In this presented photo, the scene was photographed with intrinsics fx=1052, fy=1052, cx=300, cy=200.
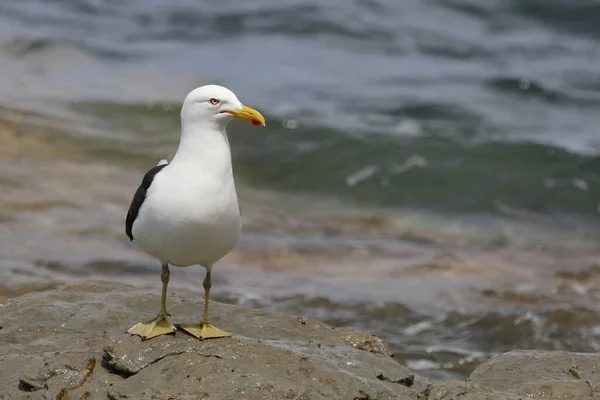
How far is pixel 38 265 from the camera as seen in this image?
972 cm

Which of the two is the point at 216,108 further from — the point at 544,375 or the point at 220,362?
the point at 544,375

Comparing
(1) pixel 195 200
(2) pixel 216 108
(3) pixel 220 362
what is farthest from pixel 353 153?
(3) pixel 220 362

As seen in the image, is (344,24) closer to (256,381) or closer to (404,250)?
(404,250)

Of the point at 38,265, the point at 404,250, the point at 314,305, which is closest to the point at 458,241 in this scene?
the point at 404,250

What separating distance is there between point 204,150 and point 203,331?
914 mm

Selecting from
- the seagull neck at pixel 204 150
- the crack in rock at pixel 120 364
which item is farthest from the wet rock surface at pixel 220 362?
the seagull neck at pixel 204 150

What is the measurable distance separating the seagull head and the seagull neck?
6cm

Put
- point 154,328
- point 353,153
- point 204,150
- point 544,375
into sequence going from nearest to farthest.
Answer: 1. point 204,150
2. point 154,328
3. point 544,375
4. point 353,153

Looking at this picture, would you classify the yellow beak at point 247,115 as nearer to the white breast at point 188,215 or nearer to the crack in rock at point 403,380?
the white breast at point 188,215

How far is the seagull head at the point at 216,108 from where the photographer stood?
5145 millimetres

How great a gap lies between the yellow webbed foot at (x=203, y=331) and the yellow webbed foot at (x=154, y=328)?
0.08 m

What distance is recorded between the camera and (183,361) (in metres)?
4.88

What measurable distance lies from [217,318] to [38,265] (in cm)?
421

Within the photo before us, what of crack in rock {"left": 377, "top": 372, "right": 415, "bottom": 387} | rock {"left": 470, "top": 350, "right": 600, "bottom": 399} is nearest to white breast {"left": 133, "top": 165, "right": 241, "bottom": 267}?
crack in rock {"left": 377, "top": 372, "right": 415, "bottom": 387}
